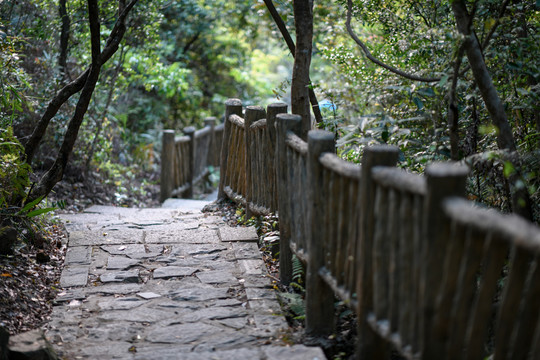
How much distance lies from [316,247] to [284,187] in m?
0.91

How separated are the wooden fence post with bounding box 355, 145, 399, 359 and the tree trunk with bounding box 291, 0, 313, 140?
258 centimetres

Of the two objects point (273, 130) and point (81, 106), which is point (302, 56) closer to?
point (273, 130)

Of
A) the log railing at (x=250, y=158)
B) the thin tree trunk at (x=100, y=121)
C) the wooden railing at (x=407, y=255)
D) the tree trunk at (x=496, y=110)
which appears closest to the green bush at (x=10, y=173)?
the log railing at (x=250, y=158)

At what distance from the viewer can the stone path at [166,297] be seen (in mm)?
3805

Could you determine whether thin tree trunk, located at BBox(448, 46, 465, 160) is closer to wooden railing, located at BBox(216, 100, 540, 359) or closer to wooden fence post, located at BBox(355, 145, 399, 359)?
wooden railing, located at BBox(216, 100, 540, 359)

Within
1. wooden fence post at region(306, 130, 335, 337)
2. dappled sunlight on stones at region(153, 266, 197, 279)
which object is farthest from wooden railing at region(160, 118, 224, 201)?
wooden fence post at region(306, 130, 335, 337)

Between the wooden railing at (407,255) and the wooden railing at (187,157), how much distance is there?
6082 millimetres

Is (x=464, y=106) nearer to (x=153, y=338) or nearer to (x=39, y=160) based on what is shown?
(x=153, y=338)

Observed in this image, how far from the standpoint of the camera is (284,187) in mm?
4691

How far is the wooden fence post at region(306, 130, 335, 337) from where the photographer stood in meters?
3.80

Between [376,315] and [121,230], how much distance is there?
4014 mm

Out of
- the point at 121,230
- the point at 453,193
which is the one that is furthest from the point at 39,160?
the point at 453,193

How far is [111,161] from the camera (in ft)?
37.4

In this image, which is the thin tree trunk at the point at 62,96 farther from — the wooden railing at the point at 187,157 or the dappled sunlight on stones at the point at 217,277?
the wooden railing at the point at 187,157
